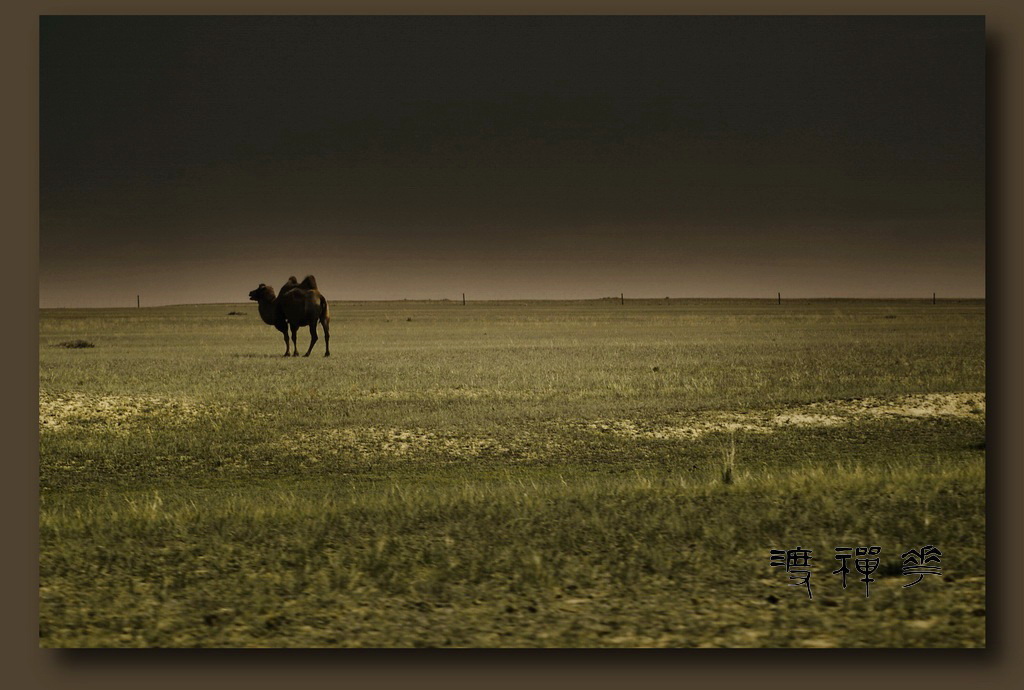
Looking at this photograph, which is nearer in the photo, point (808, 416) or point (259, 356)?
point (808, 416)

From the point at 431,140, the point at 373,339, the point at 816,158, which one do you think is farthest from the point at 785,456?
the point at 373,339

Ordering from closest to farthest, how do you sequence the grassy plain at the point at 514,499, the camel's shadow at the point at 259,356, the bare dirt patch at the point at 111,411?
the grassy plain at the point at 514,499, the bare dirt patch at the point at 111,411, the camel's shadow at the point at 259,356

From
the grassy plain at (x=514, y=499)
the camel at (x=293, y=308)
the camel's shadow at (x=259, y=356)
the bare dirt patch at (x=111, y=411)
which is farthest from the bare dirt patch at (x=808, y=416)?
the camel's shadow at (x=259, y=356)

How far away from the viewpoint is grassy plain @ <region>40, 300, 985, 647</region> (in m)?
4.80

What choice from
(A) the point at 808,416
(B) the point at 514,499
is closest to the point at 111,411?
(B) the point at 514,499

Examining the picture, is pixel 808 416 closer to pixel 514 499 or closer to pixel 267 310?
pixel 514 499

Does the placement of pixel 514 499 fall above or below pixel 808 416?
below

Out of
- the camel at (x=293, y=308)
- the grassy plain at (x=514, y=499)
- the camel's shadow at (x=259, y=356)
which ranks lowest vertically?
the grassy plain at (x=514, y=499)

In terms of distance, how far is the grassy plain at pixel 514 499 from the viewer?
4805mm

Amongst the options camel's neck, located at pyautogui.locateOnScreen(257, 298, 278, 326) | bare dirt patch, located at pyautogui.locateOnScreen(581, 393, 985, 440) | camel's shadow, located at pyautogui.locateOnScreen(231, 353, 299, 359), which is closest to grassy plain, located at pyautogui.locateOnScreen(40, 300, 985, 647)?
bare dirt patch, located at pyautogui.locateOnScreen(581, 393, 985, 440)

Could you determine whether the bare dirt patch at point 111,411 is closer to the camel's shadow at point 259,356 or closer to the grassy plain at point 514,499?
the grassy plain at point 514,499

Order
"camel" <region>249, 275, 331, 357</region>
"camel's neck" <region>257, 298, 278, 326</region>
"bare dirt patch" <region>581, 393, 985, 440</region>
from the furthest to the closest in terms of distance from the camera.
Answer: "camel's neck" <region>257, 298, 278, 326</region> → "camel" <region>249, 275, 331, 357</region> → "bare dirt patch" <region>581, 393, 985, 440</region>

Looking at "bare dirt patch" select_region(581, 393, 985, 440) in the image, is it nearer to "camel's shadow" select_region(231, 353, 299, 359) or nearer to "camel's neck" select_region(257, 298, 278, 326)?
"camel's shadow" select_region(231, 353, 299, 359)

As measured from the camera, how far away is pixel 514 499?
7.16m
